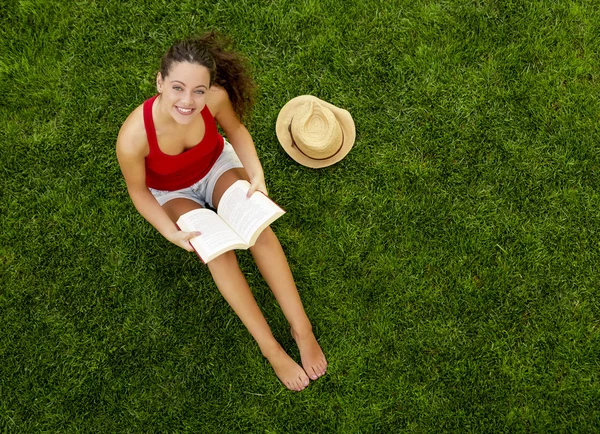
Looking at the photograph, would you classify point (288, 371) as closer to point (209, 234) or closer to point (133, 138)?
point (209, 234)

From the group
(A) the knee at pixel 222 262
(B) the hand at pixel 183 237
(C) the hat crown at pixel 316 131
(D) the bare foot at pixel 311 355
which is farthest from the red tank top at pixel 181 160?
(D) the bare foot at pixel 311 355

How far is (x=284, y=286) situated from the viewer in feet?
11.5

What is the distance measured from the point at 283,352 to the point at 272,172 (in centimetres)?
131

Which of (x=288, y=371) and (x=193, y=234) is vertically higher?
(x=193, y=234)

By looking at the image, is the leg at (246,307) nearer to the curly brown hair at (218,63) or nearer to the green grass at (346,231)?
the green grass at (346,231)

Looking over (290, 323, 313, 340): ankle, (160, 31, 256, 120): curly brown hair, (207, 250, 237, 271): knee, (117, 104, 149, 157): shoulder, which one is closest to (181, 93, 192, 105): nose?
(160, 31, 256, 120): curly brown hair

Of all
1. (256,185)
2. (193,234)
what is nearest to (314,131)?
(256,185)

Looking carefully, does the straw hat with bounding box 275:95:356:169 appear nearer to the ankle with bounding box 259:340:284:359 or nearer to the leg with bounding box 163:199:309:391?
the leg with bounding box 163:199:309:391

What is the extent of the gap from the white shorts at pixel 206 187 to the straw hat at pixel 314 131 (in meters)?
0.55

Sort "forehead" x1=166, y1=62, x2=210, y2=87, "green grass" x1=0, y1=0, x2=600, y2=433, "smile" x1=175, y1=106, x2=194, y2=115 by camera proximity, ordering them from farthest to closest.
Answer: "green grass" x1=0, y1=0, x2=600, y2=433, "smile" x1=175, y1=106, x2=194, y2=115, "forehead" x1=166, y1=62, x2=210, y2=87

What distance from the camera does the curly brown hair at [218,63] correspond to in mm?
2646

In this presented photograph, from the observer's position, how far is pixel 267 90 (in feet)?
13.6

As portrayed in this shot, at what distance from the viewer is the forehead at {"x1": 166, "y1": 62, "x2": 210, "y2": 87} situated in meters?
2.62

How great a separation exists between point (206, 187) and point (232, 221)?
46 centimetres
